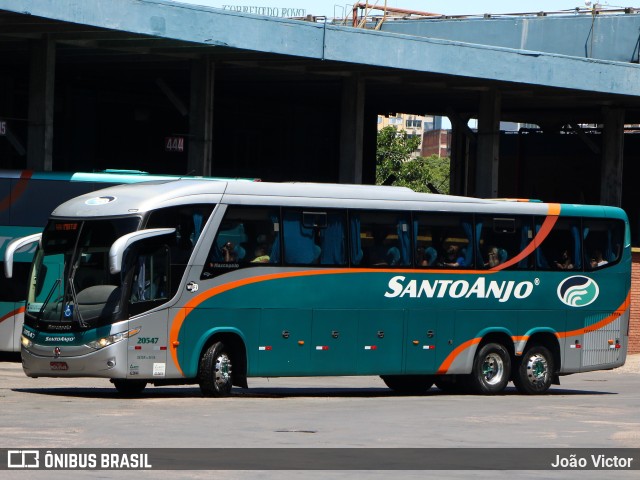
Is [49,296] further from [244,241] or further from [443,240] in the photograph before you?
[443,240]

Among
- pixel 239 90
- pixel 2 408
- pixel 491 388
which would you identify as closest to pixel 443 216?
pixel 491 388

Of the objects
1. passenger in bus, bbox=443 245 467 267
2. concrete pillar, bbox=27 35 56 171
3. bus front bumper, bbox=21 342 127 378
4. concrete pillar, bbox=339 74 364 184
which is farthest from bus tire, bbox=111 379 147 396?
concrete pillar, bbox=339 74 364 184

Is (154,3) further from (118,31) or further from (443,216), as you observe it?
(443,216)

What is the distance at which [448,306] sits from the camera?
76.0ft

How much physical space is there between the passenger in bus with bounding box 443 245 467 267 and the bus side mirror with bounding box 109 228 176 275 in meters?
5.54

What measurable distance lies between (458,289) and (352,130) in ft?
49.1

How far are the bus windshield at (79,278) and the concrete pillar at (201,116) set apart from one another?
15030 millimetres

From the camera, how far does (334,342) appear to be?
21.8m

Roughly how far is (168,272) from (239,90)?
97.0 ft

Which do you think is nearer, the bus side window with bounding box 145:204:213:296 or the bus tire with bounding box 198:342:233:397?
the bus side window with bounding box 145:204:213:296

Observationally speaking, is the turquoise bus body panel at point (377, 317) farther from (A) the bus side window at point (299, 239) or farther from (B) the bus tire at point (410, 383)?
(B) the bus tire at point (410, 383)

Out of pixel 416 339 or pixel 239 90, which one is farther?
pixel 239 90

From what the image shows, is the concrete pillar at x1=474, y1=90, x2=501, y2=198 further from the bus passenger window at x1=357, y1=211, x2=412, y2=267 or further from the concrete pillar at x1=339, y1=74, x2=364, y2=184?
the bus passenger window at x1=357, y1=211, x2=412, y2=267

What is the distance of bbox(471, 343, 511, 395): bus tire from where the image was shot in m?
23.7
